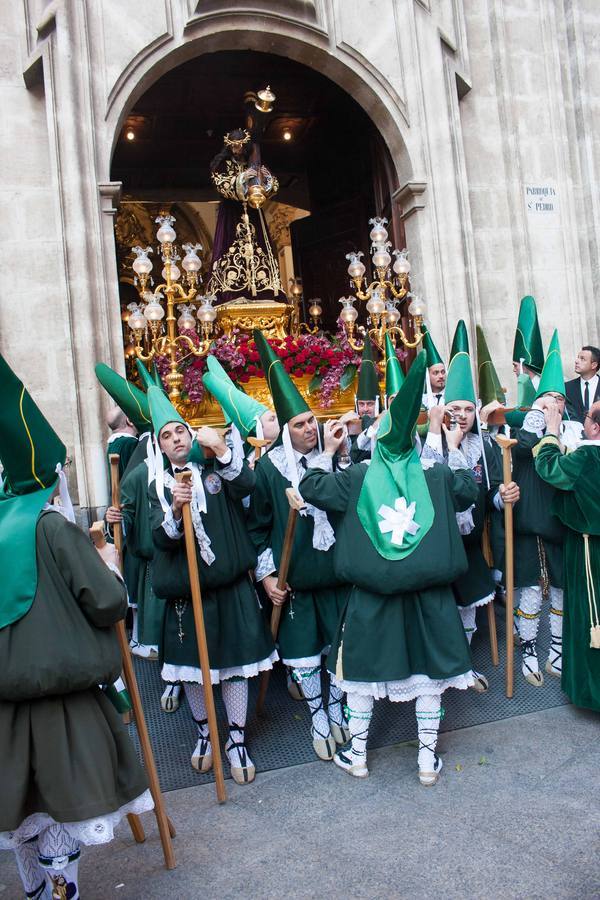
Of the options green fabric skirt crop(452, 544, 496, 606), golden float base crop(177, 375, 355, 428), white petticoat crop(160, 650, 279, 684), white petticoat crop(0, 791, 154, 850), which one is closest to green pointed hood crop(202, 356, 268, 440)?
white petticoat crop(160, 650, 279, 684)

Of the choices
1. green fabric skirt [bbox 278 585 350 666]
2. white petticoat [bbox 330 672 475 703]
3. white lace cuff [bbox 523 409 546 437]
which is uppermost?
white lace cuff [bbox 523 409 546 437]

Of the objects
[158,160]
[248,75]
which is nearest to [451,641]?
[248,75]

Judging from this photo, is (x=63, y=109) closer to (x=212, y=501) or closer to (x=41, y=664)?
(x=212, y=501)

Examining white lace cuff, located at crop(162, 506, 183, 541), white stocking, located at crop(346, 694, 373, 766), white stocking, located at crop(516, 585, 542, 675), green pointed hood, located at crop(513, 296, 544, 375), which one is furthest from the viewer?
green pointed hood, located at crop(513, 296, 544, 375)

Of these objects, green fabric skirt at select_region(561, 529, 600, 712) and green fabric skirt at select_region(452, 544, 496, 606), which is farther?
green fabric skirt at select_region(452, 544, 496, 606)

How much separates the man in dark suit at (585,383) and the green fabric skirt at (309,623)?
3.82m

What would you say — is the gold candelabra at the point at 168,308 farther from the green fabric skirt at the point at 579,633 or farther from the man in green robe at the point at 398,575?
the green fabric skirt at the point at 579,633

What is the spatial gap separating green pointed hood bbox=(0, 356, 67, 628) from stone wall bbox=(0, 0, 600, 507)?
4.45 meters

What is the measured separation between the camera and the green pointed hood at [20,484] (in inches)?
104

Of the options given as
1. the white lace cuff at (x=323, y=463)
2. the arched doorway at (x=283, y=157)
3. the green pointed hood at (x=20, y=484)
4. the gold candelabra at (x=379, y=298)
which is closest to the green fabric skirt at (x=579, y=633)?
the white lace cuff at (x=323, y=463)

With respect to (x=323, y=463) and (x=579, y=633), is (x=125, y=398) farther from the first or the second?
(x=579, y=633)

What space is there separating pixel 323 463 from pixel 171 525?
813mm

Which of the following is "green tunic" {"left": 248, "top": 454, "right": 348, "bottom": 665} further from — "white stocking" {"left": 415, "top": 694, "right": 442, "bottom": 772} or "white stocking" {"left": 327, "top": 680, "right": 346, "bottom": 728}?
"white stocking" {"left": 415, "top": 694, "right": 442, "bottom": 772}

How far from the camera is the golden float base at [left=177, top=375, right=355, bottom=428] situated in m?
8.41
